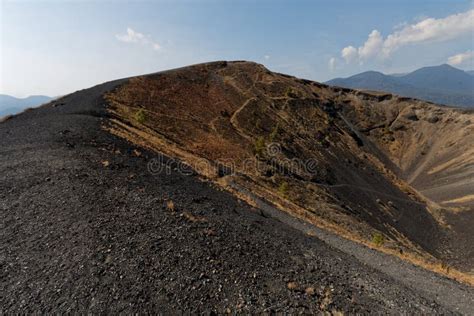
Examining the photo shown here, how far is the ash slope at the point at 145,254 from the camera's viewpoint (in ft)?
30.7

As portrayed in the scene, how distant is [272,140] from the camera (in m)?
53.8

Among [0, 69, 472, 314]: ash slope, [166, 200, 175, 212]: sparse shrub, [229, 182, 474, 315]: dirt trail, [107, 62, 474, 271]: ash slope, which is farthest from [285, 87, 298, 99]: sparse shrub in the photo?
[166, 200, 175, 212]: sparse shrub

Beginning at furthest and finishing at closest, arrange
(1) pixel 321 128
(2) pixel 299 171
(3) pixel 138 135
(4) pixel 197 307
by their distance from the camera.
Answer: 1. (1) pixel 321 128
2. (2) pixel 299 171
3. (3) pixel 138 135
4. (4) pixel 197 307

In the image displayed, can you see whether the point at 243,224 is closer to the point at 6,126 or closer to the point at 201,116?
the point at 6,126

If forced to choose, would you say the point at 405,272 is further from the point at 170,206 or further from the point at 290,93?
the point at 290,93

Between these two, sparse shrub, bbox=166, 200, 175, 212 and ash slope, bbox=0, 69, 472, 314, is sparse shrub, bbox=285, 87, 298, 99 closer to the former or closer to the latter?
ash slope, bbox=0, 69, 472, 314

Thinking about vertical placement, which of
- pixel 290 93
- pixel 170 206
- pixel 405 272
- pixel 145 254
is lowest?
pixel 405 272

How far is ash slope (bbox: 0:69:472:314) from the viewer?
9.37 meters

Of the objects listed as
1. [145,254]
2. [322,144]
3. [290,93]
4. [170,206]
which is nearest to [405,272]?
[170,206]

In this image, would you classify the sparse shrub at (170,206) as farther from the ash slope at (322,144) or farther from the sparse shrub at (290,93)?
the sparse shrub at (290,93)

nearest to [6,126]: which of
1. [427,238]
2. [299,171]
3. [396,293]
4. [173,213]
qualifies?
[173,213]

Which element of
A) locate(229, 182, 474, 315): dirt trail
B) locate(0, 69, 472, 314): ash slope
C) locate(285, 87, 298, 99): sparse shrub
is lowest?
locate(229, 182, 474, 315): dirt trail

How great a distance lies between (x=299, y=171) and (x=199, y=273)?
38827mm

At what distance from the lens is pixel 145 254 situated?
1115cm
